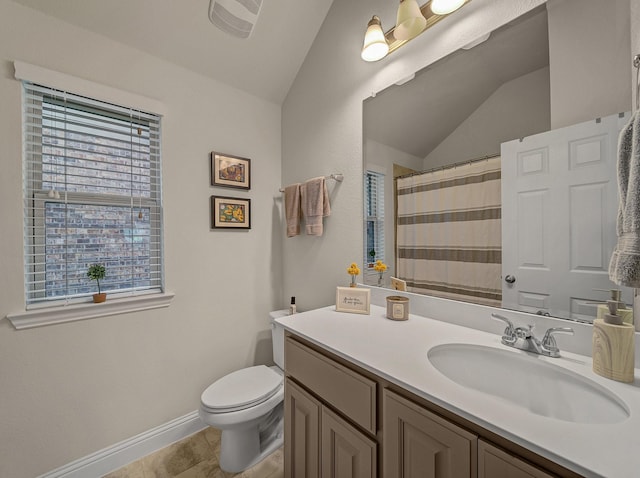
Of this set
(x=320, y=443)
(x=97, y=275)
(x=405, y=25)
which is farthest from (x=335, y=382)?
(x=405, y=25)

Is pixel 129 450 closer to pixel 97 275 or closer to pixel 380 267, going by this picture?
pixel 97 275

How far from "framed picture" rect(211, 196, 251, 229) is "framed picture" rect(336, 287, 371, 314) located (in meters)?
0.94

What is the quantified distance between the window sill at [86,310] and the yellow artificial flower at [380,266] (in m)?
1.22

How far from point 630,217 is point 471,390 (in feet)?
1.65

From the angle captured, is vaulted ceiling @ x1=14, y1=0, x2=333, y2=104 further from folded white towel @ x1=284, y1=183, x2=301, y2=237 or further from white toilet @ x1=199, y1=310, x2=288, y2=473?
white toilet @ x1=199, y1=310, x2=288, y2=473

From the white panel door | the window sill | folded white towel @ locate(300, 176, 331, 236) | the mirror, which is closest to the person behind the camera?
the white panel door

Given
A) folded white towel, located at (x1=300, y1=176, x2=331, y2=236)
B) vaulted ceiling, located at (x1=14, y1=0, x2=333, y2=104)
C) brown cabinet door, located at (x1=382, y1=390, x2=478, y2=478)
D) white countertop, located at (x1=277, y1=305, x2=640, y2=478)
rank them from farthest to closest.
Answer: folded white towel, located at (x1=300, y1=176, x2=331, y2=236), vaulted ceiling, located at (x1=14, y1=0, x2=333, y2=104), brown cabinet door, located at (x1=382, y1=390, x2=478, y2=478), white countertop, located at (x1=277, y1=305, x2=640, y2=478)

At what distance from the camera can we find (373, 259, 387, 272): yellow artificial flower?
55.3 inches

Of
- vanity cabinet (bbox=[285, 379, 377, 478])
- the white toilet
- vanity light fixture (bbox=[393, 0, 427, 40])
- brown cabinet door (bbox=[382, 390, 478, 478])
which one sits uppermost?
vanity light fixture (bbox=[393, 0, 427, 40])

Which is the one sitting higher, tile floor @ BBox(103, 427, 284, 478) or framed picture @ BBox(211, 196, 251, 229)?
framed picture @ BBox(211, 196, 251, 229)

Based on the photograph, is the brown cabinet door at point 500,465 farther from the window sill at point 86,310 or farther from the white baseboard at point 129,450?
the white baseboard at point 129,450

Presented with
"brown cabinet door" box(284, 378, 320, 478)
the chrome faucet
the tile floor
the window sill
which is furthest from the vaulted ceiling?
the tile floor

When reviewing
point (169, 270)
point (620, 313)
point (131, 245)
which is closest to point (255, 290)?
point (169, 270)

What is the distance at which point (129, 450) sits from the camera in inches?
57.1
